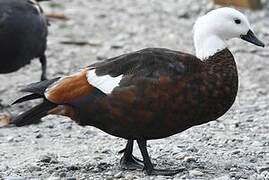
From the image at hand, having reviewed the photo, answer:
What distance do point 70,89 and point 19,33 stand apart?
11.1 ft

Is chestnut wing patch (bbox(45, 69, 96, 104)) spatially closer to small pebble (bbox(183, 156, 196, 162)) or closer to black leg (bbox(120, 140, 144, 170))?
black leg (bbox(120, 140, 144, 170))

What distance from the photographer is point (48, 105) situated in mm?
6625

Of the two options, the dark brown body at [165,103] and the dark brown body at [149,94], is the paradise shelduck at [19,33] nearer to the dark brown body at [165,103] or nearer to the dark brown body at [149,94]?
the dark brown body at [149,94]

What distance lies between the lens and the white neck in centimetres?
652

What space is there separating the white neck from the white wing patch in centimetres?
69

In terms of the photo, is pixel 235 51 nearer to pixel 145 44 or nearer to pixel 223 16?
pixel 145 44

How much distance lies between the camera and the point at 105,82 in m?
6.39

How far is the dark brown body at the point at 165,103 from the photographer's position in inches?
245

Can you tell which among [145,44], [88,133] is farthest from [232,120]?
[145,44]

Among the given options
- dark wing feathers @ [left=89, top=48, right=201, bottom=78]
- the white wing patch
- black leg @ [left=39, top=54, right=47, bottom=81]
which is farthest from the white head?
black leg @ [left=39, top=54, right=47, bottom=81]

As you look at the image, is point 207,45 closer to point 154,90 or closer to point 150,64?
point 150,64

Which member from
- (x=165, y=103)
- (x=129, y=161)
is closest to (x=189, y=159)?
(x=129, y=161)

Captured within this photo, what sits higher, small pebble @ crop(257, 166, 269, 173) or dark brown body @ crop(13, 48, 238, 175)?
dark brown body @ crop(13, 48, 238, 175)

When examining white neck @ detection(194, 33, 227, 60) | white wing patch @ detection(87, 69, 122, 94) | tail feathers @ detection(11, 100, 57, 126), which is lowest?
tail feathers @ detection(11, 100, 57, 126)
